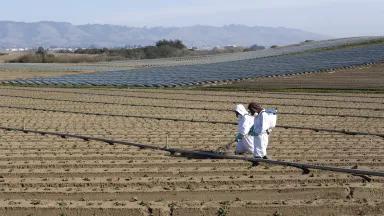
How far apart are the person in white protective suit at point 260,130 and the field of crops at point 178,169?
0.97ft

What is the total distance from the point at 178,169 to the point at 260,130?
4.32 feet

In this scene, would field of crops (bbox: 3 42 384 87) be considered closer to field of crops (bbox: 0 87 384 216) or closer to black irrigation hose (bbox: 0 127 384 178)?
field of crops (bbox: 0 87 384 216)

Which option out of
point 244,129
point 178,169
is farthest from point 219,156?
point 178,169

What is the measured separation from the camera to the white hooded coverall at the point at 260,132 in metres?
8.43

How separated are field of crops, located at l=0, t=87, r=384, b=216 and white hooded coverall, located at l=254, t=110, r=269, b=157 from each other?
302 millimetres

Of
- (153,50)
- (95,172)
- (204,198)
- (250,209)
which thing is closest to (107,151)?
(95,172)

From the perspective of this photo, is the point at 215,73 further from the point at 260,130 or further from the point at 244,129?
the point at 260,130

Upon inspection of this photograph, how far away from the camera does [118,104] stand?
19844mm

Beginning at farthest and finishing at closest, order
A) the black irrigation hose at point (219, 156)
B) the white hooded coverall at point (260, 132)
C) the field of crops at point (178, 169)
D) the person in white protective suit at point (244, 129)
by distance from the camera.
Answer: the person in white protective suit at point (244, 129)
the white hooded coverall at point (260, 132)
the black irrigation hose at point (219, 156)
the field of crops at point (178, 169)

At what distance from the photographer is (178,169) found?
798 centimetres

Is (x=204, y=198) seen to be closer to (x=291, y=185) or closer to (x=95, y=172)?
(x=291, y=185)

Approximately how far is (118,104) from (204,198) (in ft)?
44.8

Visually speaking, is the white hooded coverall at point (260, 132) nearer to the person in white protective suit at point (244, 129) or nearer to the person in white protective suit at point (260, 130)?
the person in white protective suit at point (260, 130)

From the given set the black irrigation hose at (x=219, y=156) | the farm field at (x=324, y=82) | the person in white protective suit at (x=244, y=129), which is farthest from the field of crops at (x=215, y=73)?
the person in white protective suit at (x=244, y=129)
